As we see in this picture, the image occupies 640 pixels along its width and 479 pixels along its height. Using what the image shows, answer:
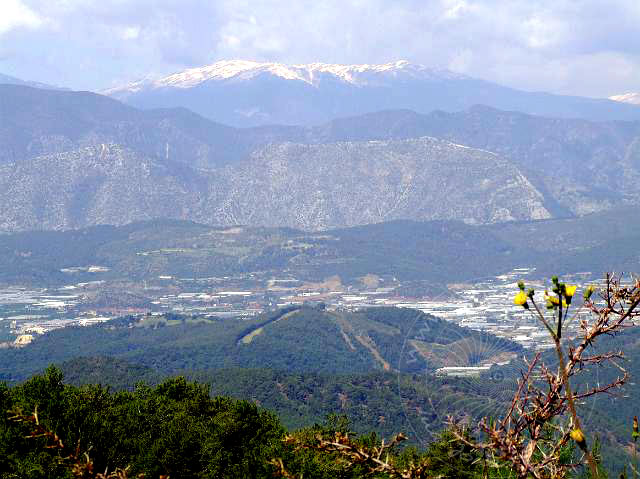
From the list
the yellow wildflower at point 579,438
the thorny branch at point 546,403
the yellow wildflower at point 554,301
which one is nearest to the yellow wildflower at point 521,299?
the yellow wildflower at point 554,301

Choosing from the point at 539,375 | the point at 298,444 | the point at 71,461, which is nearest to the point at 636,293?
the point at 539,375

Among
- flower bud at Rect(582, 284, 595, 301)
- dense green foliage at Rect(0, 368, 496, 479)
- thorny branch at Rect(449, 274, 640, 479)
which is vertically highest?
flower bud at Rect(582, 284, 595, 301)

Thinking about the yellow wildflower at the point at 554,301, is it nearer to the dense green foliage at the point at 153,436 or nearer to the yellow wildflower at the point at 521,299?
the yellow wildflower at the point at 521,299

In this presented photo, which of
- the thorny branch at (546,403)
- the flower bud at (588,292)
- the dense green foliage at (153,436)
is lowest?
the dense green foliage at (153,436)

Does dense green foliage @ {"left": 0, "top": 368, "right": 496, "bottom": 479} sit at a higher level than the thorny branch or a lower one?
lower

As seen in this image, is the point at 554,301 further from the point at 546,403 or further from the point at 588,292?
the point at 546,403

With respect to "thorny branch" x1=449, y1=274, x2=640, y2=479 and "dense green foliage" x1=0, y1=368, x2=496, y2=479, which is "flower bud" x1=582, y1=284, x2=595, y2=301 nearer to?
"thorny branch" x1=449, y1=274, x2=640, y2=479

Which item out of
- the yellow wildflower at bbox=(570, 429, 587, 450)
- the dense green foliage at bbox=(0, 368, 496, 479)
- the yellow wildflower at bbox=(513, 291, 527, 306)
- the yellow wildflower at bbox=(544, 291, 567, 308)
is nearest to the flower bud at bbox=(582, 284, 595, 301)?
the yellow wildflower at bbox=(544, 291, 567, 308)

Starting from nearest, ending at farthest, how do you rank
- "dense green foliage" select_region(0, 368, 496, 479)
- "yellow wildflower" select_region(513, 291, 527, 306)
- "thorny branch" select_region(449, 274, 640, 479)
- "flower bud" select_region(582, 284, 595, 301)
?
1. "yellow wildflower" select_region(513, 291, 527, 306)
2. "flower bud" select_region(582, 284, 595, 301)
3. "thorny branch" select_region(449, 274, 640, 479)
4. "dense green foliage" select_region(0, 368, 496, 479)

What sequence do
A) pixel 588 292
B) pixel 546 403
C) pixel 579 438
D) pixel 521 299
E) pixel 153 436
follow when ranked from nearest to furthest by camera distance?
pixel 579 438
pixel 521 299
pixel 588 292
pixel 546 403
pixel 153 436

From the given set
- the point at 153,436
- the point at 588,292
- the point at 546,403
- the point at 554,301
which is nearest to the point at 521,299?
the point at 554,301

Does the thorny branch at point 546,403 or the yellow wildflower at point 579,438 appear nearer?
the yellow wildflower at point 579,438
